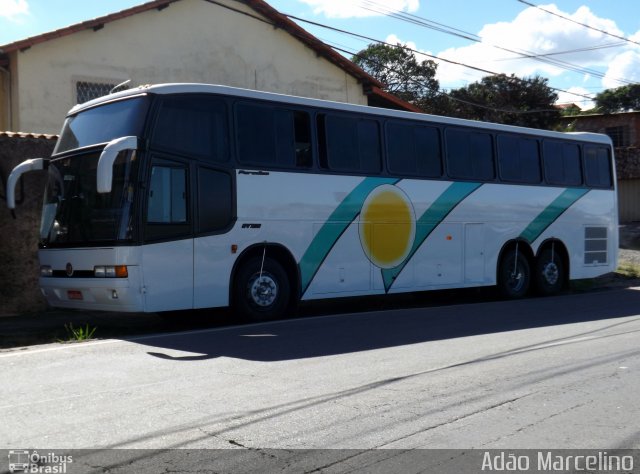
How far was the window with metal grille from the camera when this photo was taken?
1967 centimetres

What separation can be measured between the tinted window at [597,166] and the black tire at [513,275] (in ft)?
9.62

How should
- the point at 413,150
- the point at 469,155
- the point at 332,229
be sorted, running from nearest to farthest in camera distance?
the point at 332,229, the point at 413,150, the point at 469,155

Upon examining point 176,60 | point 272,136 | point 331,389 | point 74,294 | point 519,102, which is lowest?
point 331,389

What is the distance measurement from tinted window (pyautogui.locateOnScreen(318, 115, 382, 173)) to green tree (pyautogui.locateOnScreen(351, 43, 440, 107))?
138 ft

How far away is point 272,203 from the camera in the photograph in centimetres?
1243

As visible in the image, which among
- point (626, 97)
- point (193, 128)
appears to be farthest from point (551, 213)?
point (626, 97)

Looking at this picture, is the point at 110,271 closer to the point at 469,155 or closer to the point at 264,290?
the point at 264,290

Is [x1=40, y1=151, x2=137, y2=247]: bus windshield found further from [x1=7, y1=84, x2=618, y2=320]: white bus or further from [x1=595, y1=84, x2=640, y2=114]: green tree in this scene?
[x1=595, y1=84, x2=640, y2=114]: green tree

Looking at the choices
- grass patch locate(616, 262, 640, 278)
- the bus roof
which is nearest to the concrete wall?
the bus roof

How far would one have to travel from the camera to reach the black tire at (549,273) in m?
17.7

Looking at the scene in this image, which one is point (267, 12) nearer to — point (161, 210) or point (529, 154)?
point (529, 154)

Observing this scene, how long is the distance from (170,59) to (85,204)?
11.1 m

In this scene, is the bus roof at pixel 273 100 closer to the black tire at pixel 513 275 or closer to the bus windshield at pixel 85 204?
the bus windshield at pixel 85 204

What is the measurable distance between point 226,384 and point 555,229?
39.4ft
